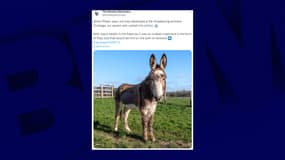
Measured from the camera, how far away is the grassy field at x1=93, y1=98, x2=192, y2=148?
211cm

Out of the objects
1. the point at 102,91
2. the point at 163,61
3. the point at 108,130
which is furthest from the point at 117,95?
the point at 163,61

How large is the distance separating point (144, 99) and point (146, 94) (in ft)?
0.10

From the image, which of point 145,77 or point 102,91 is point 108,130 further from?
point 145,77

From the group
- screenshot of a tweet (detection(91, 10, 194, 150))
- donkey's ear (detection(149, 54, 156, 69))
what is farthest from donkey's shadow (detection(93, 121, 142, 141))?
donkey's ear (detection(149, 54, 156, 69))

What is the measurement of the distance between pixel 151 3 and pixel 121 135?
0.71m

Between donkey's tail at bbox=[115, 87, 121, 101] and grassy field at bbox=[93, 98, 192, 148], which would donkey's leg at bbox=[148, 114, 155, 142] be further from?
donkey's tail at bbox=[115, 87, 121, 101]

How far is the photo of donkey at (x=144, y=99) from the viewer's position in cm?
210

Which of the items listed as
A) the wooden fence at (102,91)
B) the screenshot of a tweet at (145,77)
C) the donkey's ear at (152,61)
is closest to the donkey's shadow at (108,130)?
the screenshot of a tweet at (145,77)

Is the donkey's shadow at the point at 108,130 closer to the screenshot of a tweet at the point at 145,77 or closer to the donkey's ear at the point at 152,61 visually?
the screenshot of a tweet at the point at 145,77
